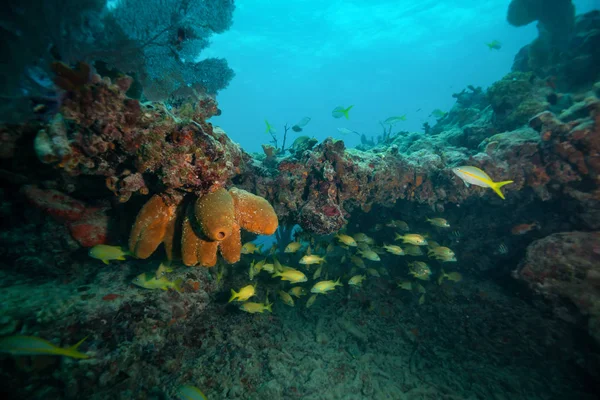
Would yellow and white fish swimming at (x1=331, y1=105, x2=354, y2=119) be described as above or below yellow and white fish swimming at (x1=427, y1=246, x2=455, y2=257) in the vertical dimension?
above

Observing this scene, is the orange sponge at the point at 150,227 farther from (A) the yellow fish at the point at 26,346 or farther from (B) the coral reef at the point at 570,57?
(B) the coral reef at the point at 570,57

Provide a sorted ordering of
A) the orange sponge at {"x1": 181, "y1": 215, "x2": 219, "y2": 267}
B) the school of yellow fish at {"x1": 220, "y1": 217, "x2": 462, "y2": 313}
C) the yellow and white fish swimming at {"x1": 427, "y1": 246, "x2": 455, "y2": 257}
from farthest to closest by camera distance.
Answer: the yellow and white fish swimming at {"x1": 427, "y1": 246, "x2": 455, "y2": 257} < the school of yellow fish at {"x1": 220, "y1": 217, "x2": 462, "y2": 313} < the orange sponge at {"x1": 181, "y1": 215, "x2": 219, "y2": 267}

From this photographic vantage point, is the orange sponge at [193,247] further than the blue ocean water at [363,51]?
No

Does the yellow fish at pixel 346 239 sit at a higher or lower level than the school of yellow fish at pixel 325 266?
higher

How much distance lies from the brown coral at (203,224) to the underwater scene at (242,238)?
1.1 inches

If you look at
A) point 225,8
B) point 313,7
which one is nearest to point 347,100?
point 313,7

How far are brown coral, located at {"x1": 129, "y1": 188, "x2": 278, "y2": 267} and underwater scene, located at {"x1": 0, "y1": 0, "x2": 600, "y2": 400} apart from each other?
0.03 meters

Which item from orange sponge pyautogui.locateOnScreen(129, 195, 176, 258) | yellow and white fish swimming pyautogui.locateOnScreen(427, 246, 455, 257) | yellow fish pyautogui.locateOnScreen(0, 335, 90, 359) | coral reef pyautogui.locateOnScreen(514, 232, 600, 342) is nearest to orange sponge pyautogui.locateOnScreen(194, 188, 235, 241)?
orange sponge pyautogui.locateOnScreen(129, 195, 176, 258)

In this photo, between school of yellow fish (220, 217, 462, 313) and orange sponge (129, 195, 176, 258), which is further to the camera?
school of yellow fish (220, 217, 462, 313)

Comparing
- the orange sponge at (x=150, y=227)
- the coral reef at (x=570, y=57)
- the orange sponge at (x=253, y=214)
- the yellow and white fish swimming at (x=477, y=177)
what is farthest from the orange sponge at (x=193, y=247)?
the coral reef at (x=570, y=57)

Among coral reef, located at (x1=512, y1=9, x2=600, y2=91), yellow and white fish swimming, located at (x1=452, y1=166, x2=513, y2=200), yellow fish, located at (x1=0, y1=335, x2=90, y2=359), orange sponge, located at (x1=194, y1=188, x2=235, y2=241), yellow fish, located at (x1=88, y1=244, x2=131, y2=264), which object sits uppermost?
coral reef, located at (x1=512, y1=9, x2=600, y2=91)

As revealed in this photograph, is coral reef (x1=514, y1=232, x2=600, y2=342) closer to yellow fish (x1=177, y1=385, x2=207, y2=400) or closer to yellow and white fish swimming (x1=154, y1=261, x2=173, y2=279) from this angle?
yellow fish (x1=177, y1=385, x2=207, y2=400)

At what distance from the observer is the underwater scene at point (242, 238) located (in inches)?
119

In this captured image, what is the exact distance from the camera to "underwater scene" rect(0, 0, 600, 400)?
302 cm
